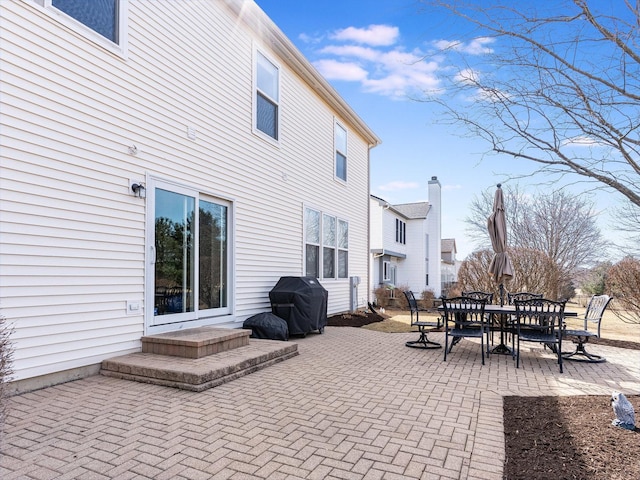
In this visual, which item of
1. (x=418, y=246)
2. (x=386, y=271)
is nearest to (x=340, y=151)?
(x=386, y=271)

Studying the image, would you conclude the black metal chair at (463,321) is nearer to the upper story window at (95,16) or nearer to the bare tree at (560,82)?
the bare tree at (560,82)

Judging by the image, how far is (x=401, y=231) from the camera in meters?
22.9

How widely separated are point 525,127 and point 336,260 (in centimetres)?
858

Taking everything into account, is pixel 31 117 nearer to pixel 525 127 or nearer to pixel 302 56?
pixel 525 127

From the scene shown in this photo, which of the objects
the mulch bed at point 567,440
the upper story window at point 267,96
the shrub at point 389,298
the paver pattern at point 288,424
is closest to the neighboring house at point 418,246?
the shrub at point 389,298

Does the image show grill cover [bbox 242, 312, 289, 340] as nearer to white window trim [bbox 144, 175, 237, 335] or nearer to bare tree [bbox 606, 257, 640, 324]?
white window trim [bbox 144, 175, 237, 335]

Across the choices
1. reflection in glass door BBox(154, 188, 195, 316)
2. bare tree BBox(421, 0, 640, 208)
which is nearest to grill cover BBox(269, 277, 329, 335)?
reflection in glass door BBox(154, 188, 195, 316)

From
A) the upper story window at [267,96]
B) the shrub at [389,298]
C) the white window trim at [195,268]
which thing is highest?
the upper story window at [267,96]

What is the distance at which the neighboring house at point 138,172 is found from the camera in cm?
394

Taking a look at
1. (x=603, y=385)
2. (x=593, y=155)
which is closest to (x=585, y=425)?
(x=603, y=385)

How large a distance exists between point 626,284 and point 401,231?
13.0 m

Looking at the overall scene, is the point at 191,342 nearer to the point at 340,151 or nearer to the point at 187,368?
the point at 187,368

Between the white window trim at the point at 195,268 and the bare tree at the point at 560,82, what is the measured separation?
4.11m

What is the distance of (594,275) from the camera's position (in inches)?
746
